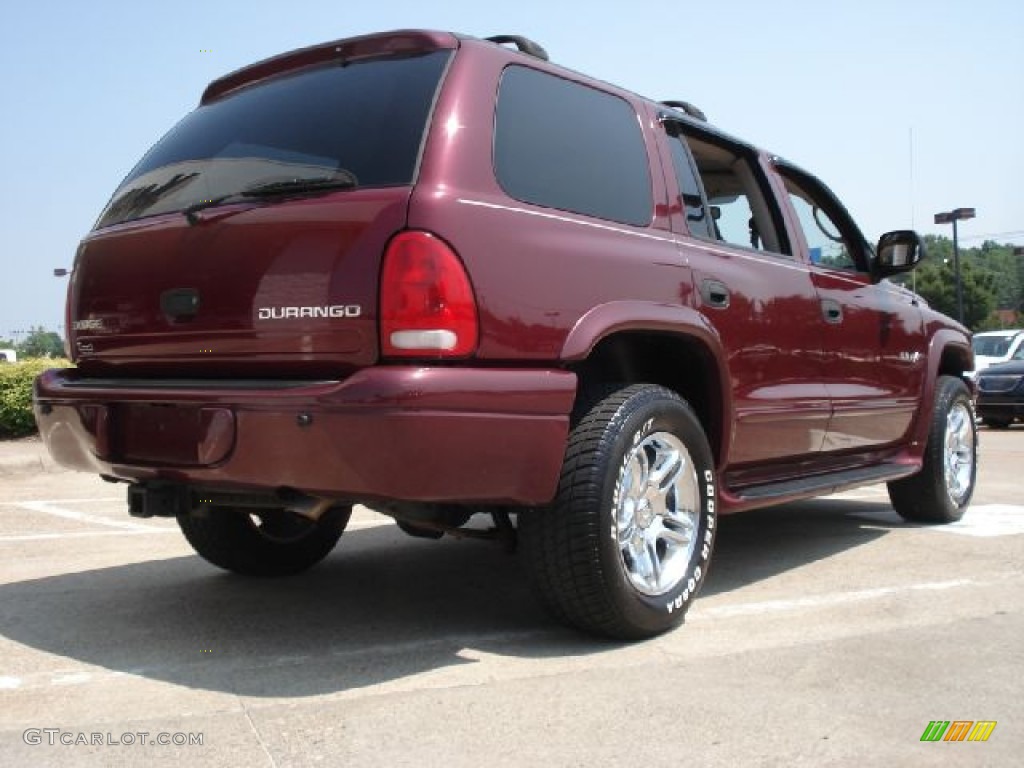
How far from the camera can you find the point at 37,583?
13.7 feet

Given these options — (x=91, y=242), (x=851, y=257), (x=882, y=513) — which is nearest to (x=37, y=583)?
(x=91, y=242)

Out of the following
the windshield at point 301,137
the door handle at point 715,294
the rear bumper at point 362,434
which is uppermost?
the windshield at point 301,137

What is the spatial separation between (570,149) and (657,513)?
4.13 feet

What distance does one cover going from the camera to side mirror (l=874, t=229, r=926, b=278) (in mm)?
5160

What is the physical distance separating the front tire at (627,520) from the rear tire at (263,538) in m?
1.18

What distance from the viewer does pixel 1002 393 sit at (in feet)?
49.4

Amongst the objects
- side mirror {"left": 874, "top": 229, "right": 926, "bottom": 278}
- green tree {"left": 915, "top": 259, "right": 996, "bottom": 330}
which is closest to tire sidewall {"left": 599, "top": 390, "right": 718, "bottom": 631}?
side mirror {"left": 874, "top": 229, "right": 926, "bottom": 278}

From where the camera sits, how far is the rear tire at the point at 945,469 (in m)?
5.52

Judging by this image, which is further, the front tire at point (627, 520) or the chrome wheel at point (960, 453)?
the chrome wheel at point (960, 453)

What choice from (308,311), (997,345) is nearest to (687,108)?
(308,311)

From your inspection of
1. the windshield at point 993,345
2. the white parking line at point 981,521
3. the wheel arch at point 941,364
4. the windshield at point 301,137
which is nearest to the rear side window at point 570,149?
the windshield at point 301,137

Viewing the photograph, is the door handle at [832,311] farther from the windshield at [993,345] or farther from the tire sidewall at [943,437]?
the windshield at [993,345]

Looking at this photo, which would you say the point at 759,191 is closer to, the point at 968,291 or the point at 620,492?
the point at 620,492

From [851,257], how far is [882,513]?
1851 mm
